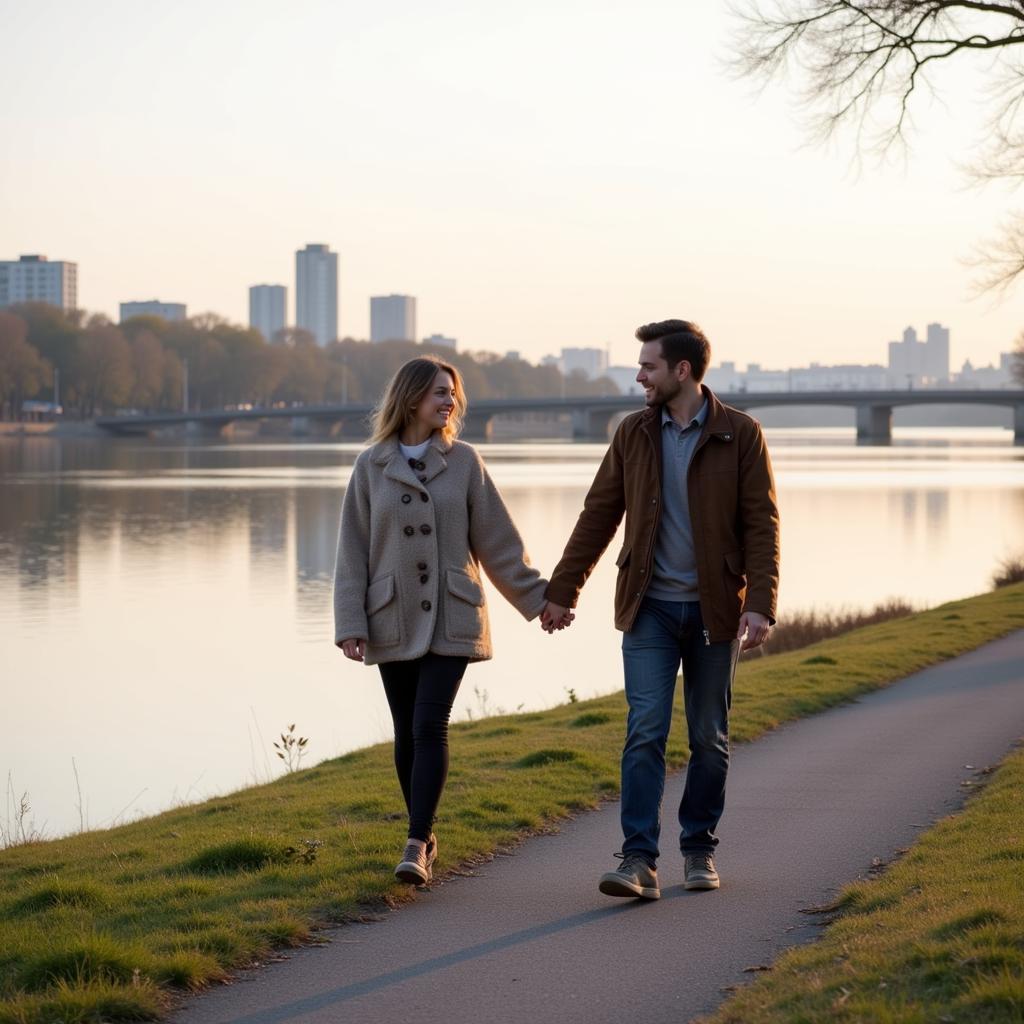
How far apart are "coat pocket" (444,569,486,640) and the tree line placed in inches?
4790

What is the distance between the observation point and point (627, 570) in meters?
6.12

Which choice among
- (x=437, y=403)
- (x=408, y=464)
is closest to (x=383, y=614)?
(x=408, y=464)

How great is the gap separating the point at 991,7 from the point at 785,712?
9063mm

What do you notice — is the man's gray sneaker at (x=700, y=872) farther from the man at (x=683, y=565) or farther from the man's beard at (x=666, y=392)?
the man's beard at (x=666, y=392)

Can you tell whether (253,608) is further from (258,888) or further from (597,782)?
(258,888)

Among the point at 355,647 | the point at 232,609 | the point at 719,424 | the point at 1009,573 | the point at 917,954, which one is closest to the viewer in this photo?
the point at 917,954

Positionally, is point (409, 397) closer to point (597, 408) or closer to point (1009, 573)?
point (1009, 573)

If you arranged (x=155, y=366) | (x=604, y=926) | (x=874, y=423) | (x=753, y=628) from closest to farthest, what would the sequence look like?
(x=604, y=926) < (x=753, y=628) < (x=874, y=423) < (x=155, y=366)

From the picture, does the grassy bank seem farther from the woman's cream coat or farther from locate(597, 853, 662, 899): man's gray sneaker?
the woman's cream coat

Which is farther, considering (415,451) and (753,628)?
(415,451)

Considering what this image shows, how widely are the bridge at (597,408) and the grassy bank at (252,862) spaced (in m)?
100

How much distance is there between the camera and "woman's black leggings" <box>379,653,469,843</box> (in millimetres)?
6105

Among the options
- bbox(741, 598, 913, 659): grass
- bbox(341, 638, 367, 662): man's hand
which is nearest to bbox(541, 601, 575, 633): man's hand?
bbox(341, 638, 367, 662): man's hand

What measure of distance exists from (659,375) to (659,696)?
1190 millimetres
